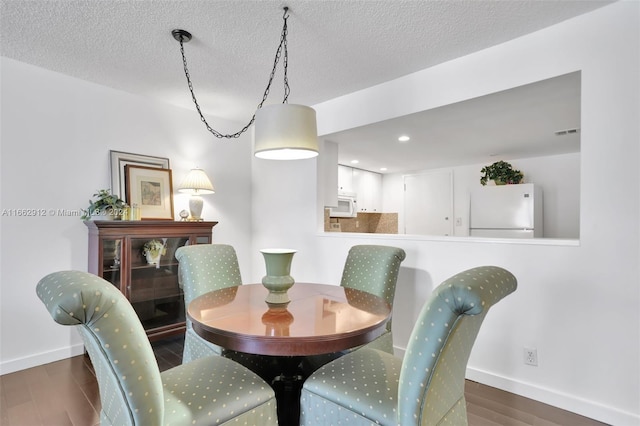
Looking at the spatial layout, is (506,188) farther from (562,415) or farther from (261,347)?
(261,347)

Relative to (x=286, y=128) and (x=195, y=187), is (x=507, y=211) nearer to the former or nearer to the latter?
(x=286, y=128)

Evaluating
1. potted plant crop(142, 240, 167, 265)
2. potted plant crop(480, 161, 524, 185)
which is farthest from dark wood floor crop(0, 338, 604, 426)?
potted plant crop(480, 161, 524, 185)

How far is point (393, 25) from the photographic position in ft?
6.75

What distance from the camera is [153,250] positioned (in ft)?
9.96

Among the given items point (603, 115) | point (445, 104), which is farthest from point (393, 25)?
point (603, 115)

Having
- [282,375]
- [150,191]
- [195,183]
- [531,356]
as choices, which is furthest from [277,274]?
[150,191]

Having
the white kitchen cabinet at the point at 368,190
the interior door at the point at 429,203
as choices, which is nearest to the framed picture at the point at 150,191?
the white kitchen cabinet at the point at 368,190

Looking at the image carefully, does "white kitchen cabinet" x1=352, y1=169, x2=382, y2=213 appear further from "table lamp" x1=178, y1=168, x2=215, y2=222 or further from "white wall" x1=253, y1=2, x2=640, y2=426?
"white wall" x1=253, y1=2, x2=640, y2=426

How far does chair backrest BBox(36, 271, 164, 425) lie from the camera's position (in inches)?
35.3

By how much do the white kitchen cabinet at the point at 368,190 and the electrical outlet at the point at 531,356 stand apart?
353 cm

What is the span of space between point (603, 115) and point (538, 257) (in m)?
0.90

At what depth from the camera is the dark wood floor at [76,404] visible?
6.15 feet

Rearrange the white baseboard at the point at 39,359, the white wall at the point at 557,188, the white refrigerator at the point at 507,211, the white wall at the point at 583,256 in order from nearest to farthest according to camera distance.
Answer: the white wall at the point at 583,256 < the white baseboard at the point at 39,359 < the white refrigerator at the point at 507,211 < the white wall at the point at 557,188

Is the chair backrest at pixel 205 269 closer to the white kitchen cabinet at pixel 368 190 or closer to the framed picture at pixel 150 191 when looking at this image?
the framed picture at pixel 150 191
